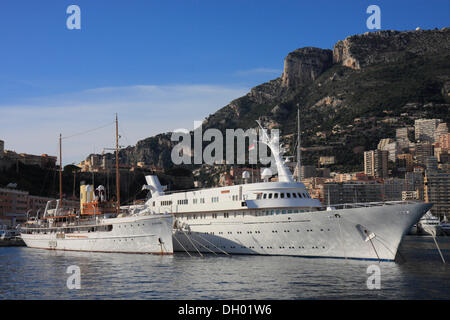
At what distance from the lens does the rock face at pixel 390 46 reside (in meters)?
176

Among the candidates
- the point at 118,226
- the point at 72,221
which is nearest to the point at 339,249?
the point at 118,226

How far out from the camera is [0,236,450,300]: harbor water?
20562 mm

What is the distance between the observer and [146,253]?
38.5m

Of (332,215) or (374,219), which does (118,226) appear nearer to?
(332,215)

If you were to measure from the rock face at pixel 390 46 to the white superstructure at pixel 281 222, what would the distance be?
149368 mm

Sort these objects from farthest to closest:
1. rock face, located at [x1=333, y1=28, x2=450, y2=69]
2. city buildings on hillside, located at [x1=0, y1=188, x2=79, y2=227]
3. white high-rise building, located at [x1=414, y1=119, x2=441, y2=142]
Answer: rock face, located at [x1=333, y1=28, x2=450, y2=69] < white high-rise building, located at [x1=414, y1=119, x2=441, y2=142] < city buildings on hillside, located at [x1=0, y1=188, x2=79, y2=227]

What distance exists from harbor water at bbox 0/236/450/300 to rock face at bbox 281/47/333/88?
165395 millimetres

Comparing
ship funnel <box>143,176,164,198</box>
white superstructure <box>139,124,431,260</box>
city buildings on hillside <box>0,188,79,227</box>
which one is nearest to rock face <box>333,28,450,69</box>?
city buildings on hillside <box>0,188,79,227</box>

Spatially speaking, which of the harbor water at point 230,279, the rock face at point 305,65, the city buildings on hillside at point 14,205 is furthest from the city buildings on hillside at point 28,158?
the harbor water at point 230,279

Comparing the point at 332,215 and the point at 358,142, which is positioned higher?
the point at 358,142

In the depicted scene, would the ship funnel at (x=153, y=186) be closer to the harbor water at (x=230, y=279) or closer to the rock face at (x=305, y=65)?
the harbor water at (x=230, y=279)

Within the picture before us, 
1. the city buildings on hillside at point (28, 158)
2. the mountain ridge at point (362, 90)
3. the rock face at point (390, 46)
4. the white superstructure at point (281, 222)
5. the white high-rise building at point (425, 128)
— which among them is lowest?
the white superstructure at point (281, 222)

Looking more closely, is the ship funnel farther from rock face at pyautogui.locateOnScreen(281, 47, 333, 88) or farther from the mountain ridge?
rock face at pyautogui.locateOnScreen(281, 47, 333, 88)
